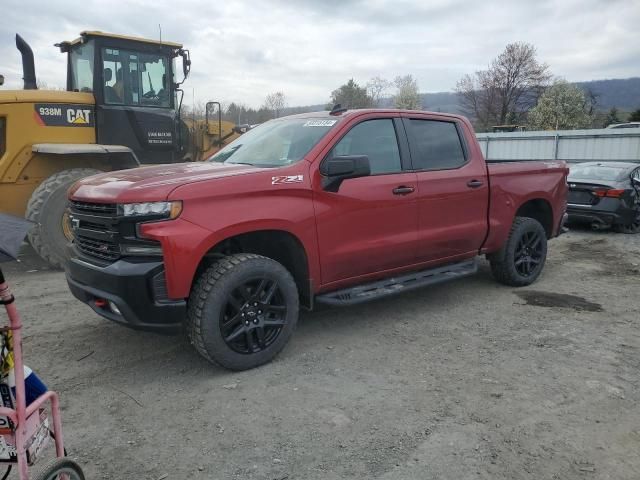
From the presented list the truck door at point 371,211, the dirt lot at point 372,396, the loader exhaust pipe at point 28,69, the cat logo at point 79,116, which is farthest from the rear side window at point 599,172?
the loader exhaust pipe at point 28,69

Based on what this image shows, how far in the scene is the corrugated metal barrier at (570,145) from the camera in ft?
58.6

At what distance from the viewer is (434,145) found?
17.5ft

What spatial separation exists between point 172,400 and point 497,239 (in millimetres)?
3904

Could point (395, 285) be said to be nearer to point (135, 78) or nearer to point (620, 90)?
point (135, 78)

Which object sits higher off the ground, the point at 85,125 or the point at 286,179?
the point at 85,125

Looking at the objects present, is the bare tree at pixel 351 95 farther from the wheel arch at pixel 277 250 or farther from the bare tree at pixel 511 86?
the wheel arch at pixel 277 250

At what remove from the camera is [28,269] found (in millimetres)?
7078

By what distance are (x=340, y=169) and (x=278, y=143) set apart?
0.87 metres

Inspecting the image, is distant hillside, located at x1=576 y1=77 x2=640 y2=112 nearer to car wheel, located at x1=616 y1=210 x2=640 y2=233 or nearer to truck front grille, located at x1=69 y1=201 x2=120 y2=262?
car wheel, located at x1=616 y1=210 x2=640 y2=233

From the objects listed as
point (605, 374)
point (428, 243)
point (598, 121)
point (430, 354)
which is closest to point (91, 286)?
point (430, 354)

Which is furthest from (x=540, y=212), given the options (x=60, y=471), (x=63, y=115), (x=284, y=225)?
(x=63, y=115)

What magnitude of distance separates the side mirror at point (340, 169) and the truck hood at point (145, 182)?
0.56 metres

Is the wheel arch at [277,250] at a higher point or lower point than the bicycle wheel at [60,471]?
higher

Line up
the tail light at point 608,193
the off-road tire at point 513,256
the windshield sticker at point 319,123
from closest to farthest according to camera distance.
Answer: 1. the windshield sticker at point 319,123
2. the off-road tire at point 513,256
3. the tail light at point 608,193
